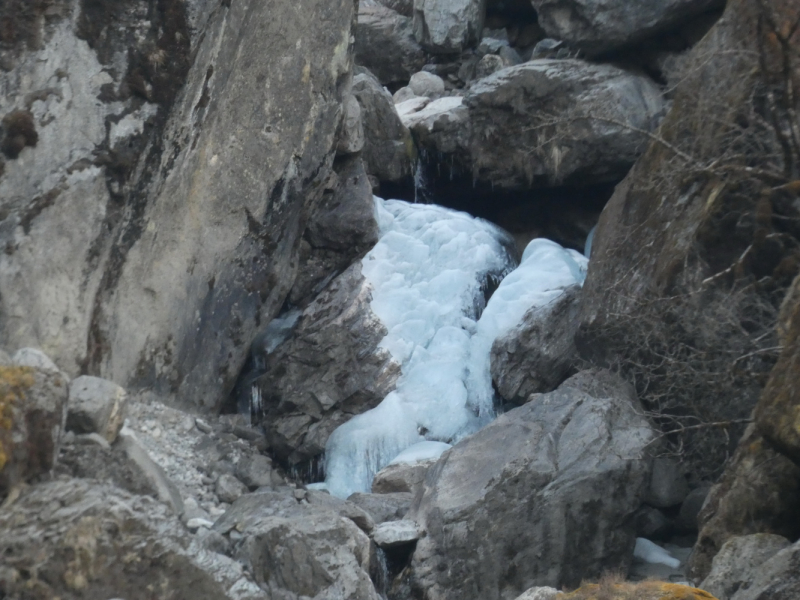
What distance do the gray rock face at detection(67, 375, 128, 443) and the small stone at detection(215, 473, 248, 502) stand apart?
1979 mm

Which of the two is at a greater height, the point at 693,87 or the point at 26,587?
the point at 693,87

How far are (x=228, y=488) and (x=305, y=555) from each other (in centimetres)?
292

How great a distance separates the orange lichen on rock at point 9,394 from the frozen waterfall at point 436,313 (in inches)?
241

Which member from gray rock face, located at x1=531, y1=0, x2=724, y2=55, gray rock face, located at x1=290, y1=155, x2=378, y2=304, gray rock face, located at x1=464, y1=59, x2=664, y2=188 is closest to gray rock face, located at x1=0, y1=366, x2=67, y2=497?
gray rock face, located at x1=290, y1=155, x2=378, y2=304

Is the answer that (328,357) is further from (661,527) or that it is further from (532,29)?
(532,29)

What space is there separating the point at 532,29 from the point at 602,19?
589 cm

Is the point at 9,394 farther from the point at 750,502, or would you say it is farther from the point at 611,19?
the point at 611,19

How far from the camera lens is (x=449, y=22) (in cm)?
1791

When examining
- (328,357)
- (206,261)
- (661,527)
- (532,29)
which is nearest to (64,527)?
(206,261)

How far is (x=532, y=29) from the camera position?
60.9 feet

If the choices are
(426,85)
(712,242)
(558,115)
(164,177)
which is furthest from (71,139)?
(426,85)

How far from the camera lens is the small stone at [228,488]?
26.1ft

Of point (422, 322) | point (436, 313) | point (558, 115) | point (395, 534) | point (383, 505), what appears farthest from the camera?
point (558, 115)

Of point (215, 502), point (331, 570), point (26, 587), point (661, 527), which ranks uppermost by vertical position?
point (26, 587)
